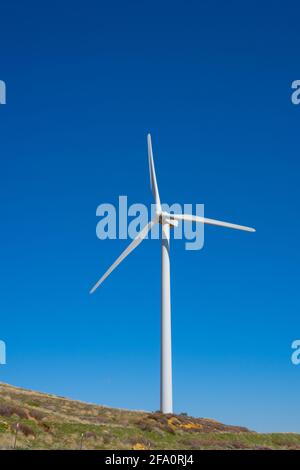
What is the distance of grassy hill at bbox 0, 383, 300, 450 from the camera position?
137 ft

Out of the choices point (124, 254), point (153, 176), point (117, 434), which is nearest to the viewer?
point (117, 434)

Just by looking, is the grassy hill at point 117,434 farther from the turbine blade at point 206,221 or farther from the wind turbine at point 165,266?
the turbine blade at point 206,221

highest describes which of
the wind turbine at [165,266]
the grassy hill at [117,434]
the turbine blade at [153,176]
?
the turbine blade at [153,176]

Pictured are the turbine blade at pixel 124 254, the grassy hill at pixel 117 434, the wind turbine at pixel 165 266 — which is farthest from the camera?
the turbine blade at pixel 124 254

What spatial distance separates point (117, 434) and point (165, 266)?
2900cm

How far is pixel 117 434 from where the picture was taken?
49594 millimetres

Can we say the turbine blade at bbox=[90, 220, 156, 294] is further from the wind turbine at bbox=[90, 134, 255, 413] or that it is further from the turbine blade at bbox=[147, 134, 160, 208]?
the turbine blade at bbox=[147, 134, 160, 208]

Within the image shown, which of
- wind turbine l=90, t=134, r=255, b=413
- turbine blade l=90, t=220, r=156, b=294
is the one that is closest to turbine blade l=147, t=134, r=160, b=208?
wind turbine l=90, t=134, r=255, b=413

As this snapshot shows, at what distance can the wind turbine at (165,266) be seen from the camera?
6994cm

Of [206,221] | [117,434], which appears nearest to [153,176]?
[206,221]

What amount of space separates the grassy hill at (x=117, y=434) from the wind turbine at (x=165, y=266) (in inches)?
165

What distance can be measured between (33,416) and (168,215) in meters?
36.4

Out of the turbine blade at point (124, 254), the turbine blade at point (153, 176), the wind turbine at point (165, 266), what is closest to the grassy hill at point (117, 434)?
the wind turbine at point (165, 266)

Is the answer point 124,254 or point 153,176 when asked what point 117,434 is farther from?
point 153,176
